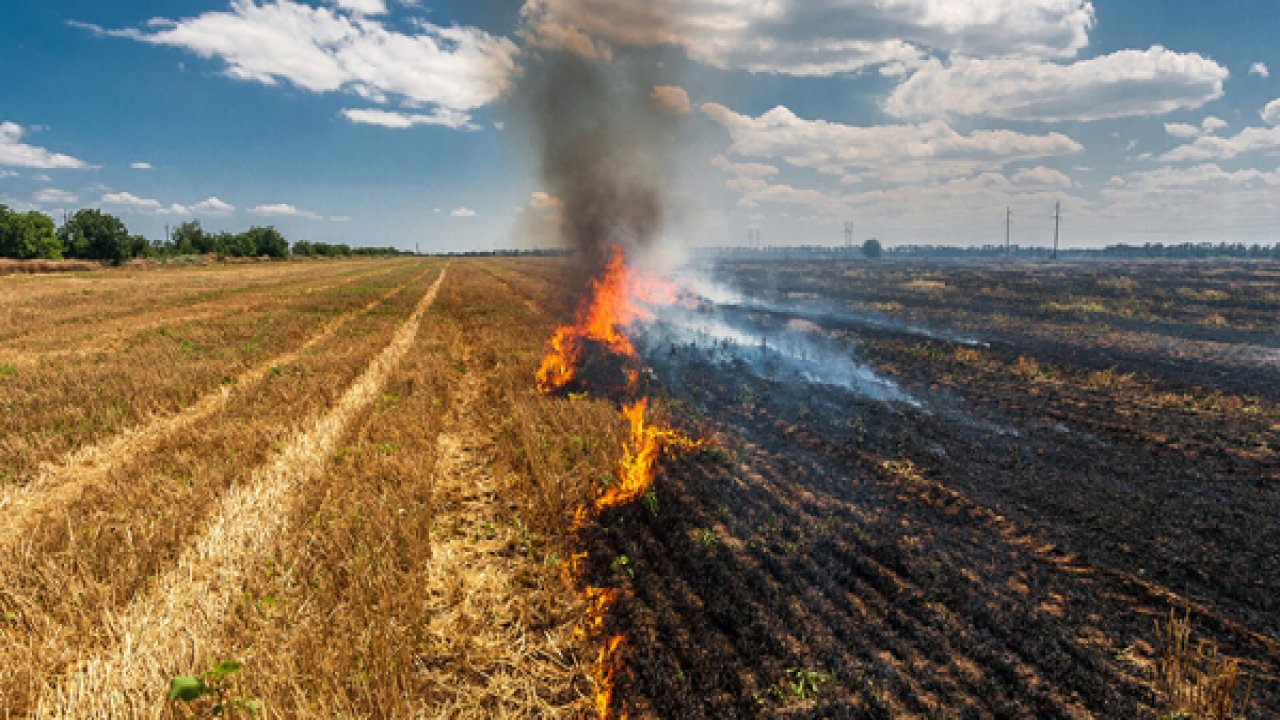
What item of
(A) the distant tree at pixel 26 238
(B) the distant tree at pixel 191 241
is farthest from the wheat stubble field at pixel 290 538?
(B) the distant tree at pixel 191 241

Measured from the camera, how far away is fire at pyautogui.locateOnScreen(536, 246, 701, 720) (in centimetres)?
490

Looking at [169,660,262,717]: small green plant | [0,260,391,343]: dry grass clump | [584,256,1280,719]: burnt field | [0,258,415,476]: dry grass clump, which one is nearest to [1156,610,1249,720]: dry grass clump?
[584,256,1280,719]: burnt field

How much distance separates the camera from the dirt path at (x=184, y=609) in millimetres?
3975

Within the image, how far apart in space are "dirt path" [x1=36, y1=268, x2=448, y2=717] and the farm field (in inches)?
1.4

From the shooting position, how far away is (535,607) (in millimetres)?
5430

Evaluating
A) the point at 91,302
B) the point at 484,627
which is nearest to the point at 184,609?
the point at 484,627

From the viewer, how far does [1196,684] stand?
4.60 m

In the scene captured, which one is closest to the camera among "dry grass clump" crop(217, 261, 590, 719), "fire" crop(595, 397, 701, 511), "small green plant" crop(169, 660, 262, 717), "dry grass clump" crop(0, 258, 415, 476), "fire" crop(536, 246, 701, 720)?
"small green plant" crop(169, 660, 262, 717)

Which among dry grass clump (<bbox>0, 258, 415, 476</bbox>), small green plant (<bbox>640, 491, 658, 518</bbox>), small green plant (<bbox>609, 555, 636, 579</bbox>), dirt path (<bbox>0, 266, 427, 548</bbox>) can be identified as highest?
dry grass clump (<bbox>0, 258, 415, 476</bbox>)

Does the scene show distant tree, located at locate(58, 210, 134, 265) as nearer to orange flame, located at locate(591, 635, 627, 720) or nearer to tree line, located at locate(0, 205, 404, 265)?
tree line, located at locate(0, 205, 404, 265)

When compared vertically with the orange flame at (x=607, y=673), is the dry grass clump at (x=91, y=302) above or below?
above

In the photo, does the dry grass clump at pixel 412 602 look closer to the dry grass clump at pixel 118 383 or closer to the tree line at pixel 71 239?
the dry grass clump at pixel 118 383

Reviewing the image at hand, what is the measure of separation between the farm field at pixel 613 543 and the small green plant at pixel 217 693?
8cm

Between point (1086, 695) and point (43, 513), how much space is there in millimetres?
11891
